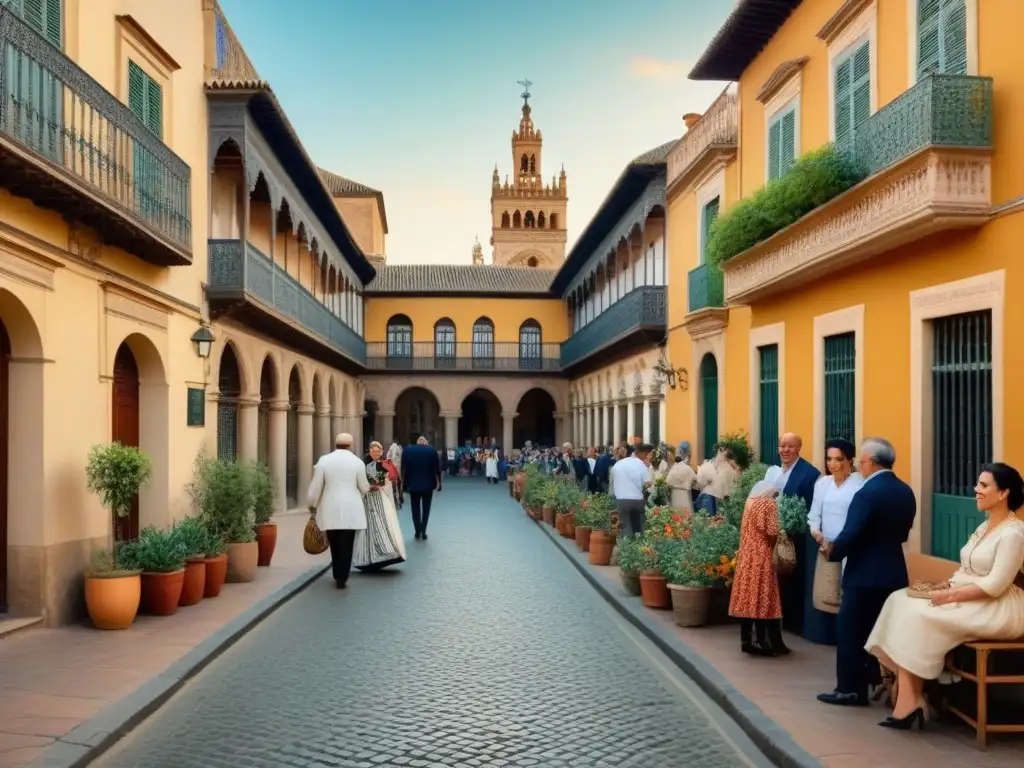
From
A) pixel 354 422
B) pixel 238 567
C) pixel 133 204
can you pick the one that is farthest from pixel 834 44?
pixel 354 422

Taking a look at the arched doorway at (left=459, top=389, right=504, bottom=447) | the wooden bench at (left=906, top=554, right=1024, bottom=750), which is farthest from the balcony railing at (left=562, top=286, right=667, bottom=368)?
the arched doorway at (left=459, top=389, right=504, bottom=447)

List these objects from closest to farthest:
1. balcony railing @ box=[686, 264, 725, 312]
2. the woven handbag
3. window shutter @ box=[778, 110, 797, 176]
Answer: the woven handbag, window shutter @ box=[778, 110, 797, 176], balcony railing @ box=[686, 264, 725, 312]

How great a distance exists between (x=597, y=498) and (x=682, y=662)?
321 inches

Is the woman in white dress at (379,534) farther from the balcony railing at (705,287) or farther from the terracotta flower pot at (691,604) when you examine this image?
the balcony railing at (705,287)

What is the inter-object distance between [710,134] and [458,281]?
108 ft

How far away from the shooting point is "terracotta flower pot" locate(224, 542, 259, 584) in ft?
41.0

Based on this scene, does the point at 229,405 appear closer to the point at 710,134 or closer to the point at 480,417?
the point at 710,134

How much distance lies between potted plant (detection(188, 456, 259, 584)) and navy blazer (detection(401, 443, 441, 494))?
206 inches

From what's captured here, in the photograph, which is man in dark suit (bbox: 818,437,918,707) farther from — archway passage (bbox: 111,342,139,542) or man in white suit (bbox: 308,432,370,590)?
archway passage (bbox: 111,342,139,542)

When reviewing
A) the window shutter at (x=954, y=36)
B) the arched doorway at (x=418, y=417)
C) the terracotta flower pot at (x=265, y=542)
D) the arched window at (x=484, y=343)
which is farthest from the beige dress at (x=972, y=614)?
the arched doorway at (x=418, y=417)

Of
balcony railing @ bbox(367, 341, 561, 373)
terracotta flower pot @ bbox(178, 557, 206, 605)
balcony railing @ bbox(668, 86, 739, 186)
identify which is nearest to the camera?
terracotta flower pot @ bbox(178, 557, 206, 605)

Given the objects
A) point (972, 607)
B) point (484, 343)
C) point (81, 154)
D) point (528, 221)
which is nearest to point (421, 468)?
point (81, 154)

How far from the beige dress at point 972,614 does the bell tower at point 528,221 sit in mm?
81692

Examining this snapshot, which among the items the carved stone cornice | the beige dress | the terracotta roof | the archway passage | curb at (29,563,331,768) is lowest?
curb at (29,563,331,768)
